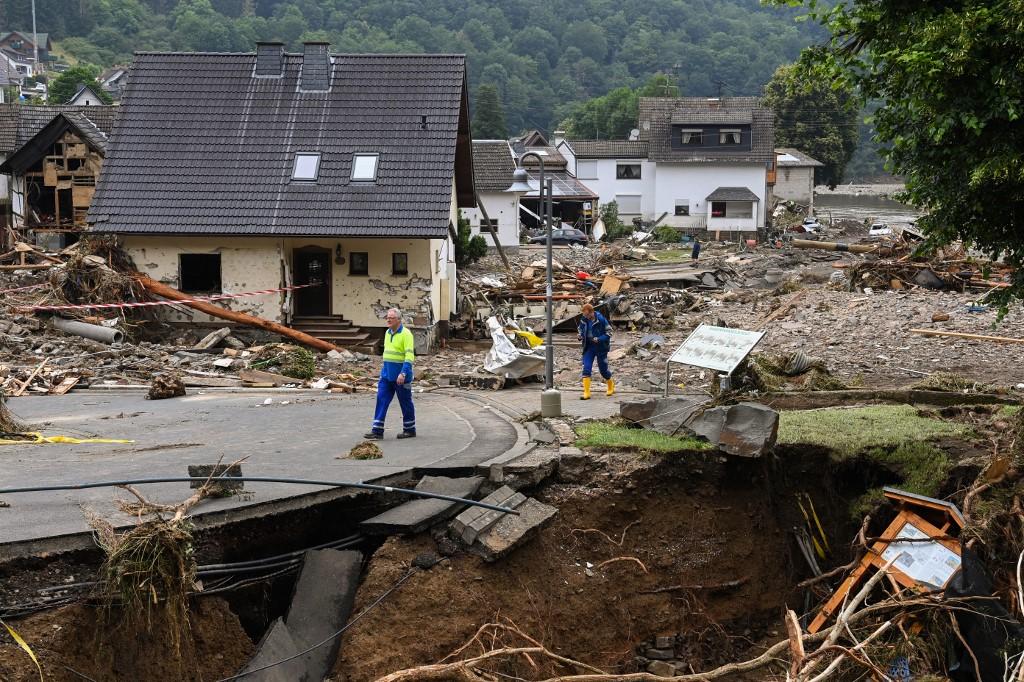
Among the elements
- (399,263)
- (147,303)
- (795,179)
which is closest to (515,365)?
(399,263)

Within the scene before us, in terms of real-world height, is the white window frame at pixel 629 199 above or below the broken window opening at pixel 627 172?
below

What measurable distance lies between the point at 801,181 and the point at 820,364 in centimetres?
6283

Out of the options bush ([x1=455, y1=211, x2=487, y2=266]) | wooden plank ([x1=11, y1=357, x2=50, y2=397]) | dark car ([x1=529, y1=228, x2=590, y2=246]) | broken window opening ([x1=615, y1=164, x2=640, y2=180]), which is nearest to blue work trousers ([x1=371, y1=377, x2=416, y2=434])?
wooden plank ([x1=11, y1=357, x2=50, y2=397])

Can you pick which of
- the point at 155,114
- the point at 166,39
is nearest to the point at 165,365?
the point at 155,114

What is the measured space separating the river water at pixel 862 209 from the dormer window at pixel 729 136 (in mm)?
11710

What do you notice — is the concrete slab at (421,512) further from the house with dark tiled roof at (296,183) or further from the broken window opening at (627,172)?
the broken window opening at (627,172)

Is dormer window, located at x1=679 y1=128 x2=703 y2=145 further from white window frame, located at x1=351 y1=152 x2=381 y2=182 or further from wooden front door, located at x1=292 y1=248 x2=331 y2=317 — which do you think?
wooden front door, located at x1=292 y1=248 x2=331 y2=317

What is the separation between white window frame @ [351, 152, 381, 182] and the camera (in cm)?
2789

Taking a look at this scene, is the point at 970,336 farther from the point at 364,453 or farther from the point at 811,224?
the point at 811,224

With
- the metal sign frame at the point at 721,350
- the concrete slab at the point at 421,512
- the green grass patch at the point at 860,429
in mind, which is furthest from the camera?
the metal sign frame at the point at 721,350

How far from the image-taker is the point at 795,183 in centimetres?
7944

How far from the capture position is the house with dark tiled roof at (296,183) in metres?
27.2

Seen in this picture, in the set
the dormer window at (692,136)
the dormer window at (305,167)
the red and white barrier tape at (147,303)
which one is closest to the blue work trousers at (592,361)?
the red and white barrier tape at (147,303)

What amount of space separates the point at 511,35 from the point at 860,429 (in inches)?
6177
